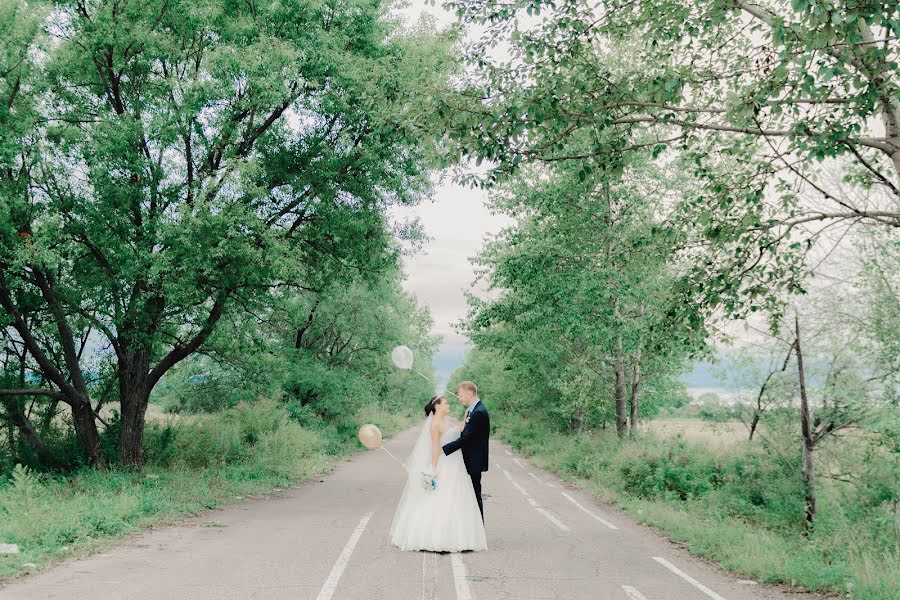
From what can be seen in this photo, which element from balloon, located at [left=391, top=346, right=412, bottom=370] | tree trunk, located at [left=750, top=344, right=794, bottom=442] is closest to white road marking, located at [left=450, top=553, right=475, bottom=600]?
balloon, located at [left=391, top=346, right=412, bottom=370]

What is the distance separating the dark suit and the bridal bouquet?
0.40 metres

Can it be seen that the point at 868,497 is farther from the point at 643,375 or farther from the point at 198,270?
the point at 198,270

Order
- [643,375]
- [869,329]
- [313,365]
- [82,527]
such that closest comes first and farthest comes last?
[82,527], [869,329], [643,375], [313,365]

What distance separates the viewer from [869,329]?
13344mm

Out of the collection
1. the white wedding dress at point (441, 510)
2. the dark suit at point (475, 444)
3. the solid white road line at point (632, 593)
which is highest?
the dark suit at point (475, 444)

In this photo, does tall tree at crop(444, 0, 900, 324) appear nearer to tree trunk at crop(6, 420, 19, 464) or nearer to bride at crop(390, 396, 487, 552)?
bride at crop(390, 396, 487, 552)

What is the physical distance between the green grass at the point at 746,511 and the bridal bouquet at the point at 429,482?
417cm

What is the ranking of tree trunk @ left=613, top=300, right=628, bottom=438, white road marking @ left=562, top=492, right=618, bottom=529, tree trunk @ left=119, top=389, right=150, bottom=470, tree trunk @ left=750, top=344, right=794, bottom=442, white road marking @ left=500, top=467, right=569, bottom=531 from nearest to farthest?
1. white road marking @ left=500, top=467, right=569, bottom=531
2. white road marking @ left=562, top=492, right=618, bottom=529
3. tree trunk @ left=750, top=344, right=794, bottom=442
4. tree trunk @ left=119, top=389, right=150, bottom=470
5. tree trunk @ left=613, top=300, right=628, bottom=438

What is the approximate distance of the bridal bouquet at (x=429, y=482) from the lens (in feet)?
27.8

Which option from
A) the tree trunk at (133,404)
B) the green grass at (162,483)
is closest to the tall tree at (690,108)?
the green grass at (162,483)

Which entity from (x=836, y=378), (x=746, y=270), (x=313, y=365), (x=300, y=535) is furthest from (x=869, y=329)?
(x=313, y=365)

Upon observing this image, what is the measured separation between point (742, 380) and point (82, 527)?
515 inches

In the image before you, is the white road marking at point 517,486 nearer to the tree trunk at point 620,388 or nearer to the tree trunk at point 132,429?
the tree trunk at point 620,388

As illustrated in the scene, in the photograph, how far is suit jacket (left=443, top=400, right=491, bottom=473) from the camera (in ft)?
28.0
